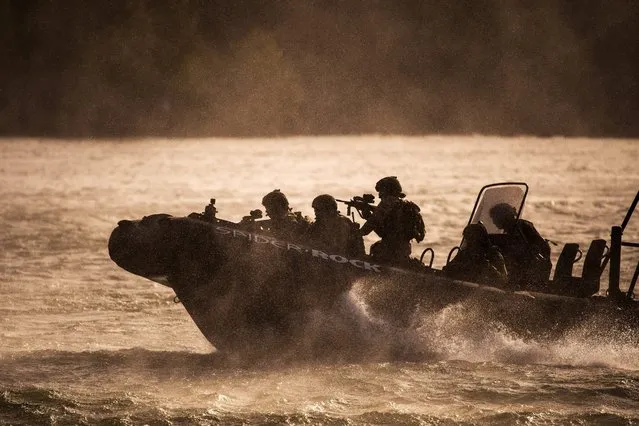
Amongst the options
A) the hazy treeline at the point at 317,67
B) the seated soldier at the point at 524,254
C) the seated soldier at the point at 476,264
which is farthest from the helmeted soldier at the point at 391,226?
the hazy treeline at the point at 317,67

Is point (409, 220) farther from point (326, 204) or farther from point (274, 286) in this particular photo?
point (274, 286)

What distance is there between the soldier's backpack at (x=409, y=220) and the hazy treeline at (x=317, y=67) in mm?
40683

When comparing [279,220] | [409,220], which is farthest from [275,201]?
[409,220]

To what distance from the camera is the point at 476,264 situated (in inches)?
581

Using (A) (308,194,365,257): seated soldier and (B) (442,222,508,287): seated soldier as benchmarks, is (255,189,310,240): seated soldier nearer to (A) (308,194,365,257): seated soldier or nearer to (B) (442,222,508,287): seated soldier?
(A) (308,194,365,257): seated soldier

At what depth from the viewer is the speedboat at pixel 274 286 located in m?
14.0

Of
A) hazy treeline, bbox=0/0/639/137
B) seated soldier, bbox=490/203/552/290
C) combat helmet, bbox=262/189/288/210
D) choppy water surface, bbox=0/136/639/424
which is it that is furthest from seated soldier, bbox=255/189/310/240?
hazy treeline, bbox=0/0/639/137

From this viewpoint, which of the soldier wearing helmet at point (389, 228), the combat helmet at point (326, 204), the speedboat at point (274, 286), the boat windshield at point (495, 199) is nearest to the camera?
the speedboat at point (274, 286)

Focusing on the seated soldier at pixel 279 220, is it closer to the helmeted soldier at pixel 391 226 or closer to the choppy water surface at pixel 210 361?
the helmeted soldier at pixel 391 226

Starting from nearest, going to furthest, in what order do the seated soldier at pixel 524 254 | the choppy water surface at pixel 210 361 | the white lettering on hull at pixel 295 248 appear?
the choppy water surface at pixel 210 361 → the white lettering on hull at pixel 295 248 → the seated soldier at pixel 524 254

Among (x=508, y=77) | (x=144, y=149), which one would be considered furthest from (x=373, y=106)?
(x=144, y=149)

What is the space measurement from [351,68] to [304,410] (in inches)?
1918

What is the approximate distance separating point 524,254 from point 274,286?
3.05 m

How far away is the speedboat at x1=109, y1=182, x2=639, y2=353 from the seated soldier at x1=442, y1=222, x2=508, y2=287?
0.40ft
